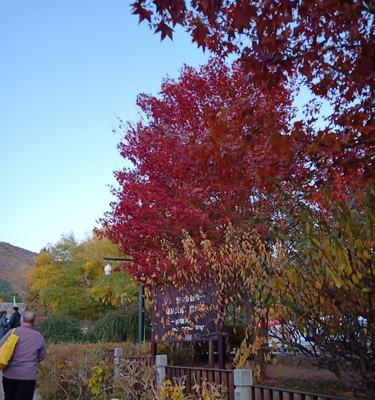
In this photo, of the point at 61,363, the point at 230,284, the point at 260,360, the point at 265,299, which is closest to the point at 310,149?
the point at 265,299

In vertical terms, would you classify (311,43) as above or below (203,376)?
above

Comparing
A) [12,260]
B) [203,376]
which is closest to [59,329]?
[203,376]

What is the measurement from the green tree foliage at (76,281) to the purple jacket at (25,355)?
21.9 metres

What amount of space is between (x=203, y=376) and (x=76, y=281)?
3350cm

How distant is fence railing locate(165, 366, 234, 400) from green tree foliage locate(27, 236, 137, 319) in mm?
20968

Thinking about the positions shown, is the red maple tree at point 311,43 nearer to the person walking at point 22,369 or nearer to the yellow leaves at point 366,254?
the yellow leaves at point 366,254

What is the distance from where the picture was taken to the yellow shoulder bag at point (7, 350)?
294 inches

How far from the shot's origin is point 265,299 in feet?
18.2

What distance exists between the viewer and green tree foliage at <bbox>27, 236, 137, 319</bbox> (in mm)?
33875

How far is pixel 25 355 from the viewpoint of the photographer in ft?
25.0

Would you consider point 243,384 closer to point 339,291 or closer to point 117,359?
point 339,291

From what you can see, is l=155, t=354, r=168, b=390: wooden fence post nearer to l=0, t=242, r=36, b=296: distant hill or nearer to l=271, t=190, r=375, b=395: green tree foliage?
l=271, t=190, r=375, b=395: green tree foliage

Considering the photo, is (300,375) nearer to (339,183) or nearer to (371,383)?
(339,183)

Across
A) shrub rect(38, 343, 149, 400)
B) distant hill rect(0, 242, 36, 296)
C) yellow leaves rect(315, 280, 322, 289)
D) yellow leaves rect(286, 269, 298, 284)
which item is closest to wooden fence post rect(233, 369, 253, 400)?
yellow leaves rect(286, 269, 298, 284)
